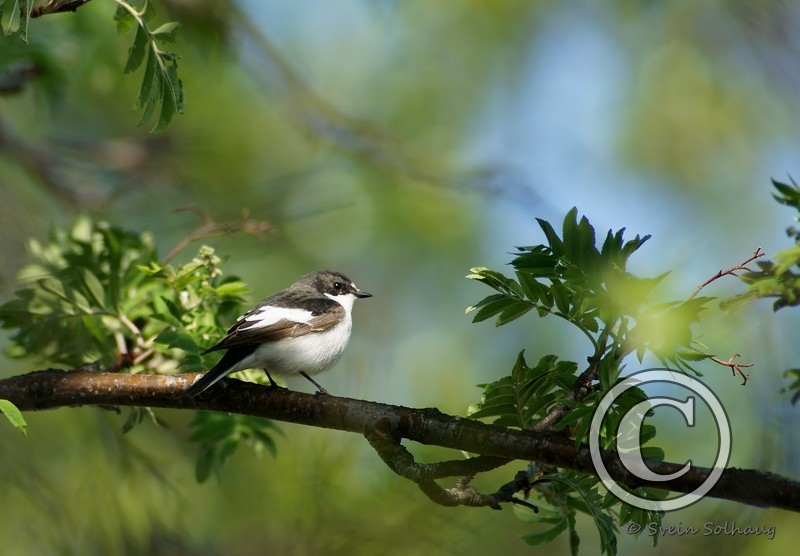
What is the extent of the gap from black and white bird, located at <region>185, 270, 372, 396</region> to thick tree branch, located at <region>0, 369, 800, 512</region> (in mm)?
323

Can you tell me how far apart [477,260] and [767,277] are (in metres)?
5.86

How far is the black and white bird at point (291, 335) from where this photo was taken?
13.0 ft

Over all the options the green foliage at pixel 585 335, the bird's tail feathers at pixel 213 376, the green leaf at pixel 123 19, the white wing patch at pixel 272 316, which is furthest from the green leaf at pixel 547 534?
the green leaf at pixel 123 19

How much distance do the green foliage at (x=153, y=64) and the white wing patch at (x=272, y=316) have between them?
5.57ft

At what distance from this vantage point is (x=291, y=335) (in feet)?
15.2

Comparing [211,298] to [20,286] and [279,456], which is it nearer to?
[20,286]

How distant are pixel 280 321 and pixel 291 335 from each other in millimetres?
102

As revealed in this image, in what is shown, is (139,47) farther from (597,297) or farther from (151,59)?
(597,297)

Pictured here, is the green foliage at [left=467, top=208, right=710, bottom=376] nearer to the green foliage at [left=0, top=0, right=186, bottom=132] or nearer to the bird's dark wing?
the green foliage at [left=0, top=0, right=186, bottom=132]

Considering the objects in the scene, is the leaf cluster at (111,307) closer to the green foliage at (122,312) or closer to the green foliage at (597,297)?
the green foliage at (122,312)

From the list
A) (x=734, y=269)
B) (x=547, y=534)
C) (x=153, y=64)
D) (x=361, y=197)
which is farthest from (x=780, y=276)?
(x=361, y=197)

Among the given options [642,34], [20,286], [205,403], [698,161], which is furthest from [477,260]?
[205,403]

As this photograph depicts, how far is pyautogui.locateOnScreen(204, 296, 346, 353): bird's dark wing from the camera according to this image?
3.97m

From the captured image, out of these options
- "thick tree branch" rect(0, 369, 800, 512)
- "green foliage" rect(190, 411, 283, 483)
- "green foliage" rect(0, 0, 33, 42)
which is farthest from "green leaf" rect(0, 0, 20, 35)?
"green foliage" rect(190, 411, 283, 483)
